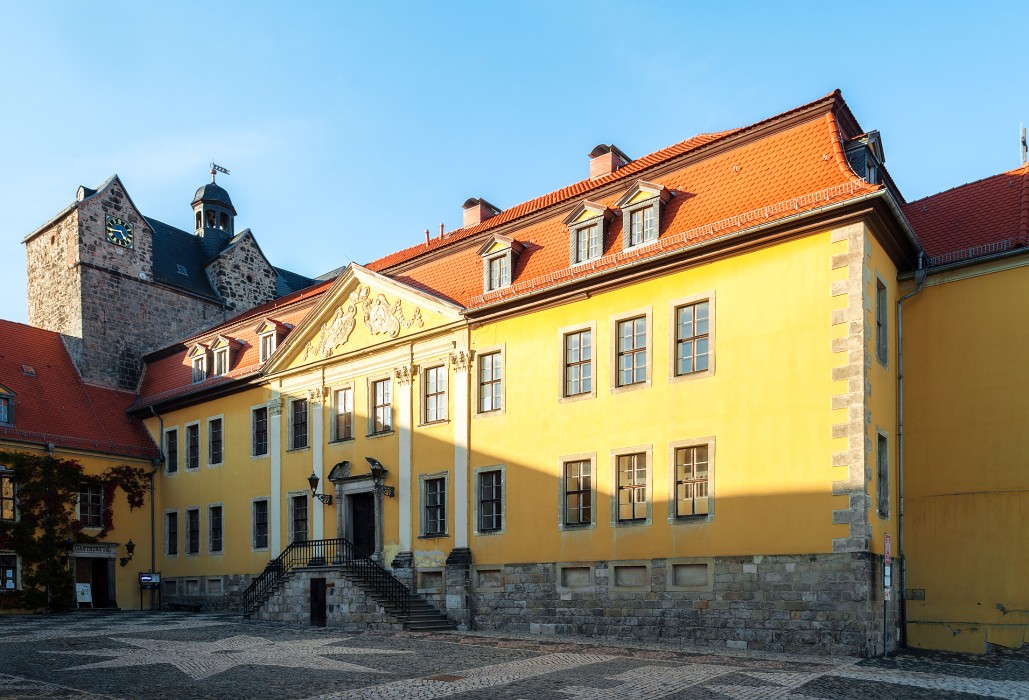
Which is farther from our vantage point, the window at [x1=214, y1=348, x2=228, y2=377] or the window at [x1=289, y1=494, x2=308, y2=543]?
the window at [x1=214, y1=348, x2=228, y2=377]

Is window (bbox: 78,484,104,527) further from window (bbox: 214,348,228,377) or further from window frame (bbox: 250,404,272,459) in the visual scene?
window frame (bbox: 250,404,272,459)

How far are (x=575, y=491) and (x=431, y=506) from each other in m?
4.75

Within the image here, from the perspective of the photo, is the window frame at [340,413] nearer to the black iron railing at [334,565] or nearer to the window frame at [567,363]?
the black iron railing at [334,565]

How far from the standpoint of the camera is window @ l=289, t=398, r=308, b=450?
2956 cm

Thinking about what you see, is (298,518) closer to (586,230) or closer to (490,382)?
(490,382)

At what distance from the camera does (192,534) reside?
3366 centimetres

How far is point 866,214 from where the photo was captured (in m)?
18.5

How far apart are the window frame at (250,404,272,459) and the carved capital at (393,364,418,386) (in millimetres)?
5955

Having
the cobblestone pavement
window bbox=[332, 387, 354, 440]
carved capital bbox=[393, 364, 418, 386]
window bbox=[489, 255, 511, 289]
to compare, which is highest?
window bbox=[489, 255, 511, 289]

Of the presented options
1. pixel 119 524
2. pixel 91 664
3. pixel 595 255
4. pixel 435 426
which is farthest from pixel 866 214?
pixel 119 524

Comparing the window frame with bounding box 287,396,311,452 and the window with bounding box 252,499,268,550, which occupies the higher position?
the window frame with bounding box 287,396,311,452

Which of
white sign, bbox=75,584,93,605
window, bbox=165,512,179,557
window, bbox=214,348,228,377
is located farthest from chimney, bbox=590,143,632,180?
white sign, bbox=75,584,93,605

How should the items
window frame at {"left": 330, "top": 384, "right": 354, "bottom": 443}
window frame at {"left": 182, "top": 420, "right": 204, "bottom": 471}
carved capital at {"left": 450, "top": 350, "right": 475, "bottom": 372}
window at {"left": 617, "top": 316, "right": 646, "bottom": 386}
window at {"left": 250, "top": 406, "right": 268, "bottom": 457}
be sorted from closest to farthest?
window at {"left": 617, "top": 316, "right": 646, "bottom": 386} < carved capital at {"left": 450, "top": 350, "right": 475, "bottom": 372} < window frame at {"left": 330, "top": 384, "right": 354, "bottom": 443} < window at {"left": 250, "top": 406, "right": 268, "bottom": 457} < window frame at {"left": 182, "top": 420, "right": 204, "bottom": 471}

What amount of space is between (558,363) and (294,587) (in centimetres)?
947
